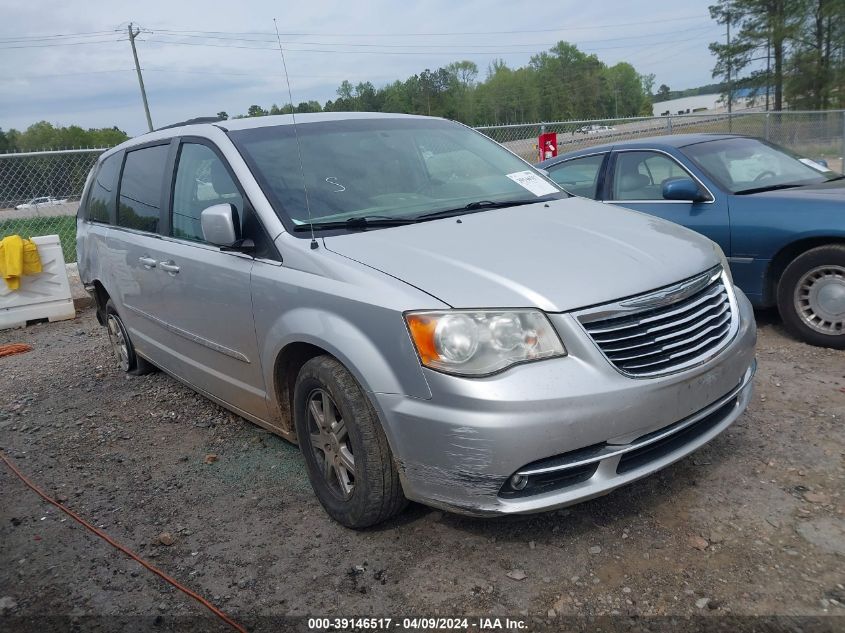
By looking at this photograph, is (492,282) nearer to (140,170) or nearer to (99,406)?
(140,170)

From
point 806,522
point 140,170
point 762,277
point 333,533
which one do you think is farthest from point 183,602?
point 762,277

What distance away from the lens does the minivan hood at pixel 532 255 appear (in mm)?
2611

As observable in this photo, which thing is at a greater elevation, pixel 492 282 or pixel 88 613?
pixel 492 282

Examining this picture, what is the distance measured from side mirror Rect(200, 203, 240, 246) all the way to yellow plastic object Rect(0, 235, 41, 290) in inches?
232

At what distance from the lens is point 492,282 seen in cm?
265

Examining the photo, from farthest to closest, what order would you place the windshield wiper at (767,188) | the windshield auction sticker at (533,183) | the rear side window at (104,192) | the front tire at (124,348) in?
the front tire at (124,348) < the windshield wiper at (767,188) < the rear side window at (104,192) < the windshield auction sticker at (533,183)

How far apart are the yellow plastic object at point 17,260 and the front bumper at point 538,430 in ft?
23.0

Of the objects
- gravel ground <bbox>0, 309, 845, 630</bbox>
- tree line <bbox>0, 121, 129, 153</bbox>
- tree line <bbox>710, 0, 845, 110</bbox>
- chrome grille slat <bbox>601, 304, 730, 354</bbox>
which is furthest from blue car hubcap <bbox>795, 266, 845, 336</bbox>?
tree line <bbox>710, 0, 845, 110</bbox>

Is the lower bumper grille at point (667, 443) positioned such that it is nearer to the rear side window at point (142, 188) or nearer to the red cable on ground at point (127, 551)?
the red cable on ground at point (127, 551)

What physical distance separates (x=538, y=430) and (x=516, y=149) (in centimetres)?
1064

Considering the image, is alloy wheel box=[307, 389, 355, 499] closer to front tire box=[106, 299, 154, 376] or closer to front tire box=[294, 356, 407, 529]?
front tire box=[294, 356, 407, 529]

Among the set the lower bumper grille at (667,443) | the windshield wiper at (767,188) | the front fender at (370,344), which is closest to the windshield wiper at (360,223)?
the front fender at (370,344)

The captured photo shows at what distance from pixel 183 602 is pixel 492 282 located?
171 cm

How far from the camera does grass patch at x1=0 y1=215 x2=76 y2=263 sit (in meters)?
9.12
